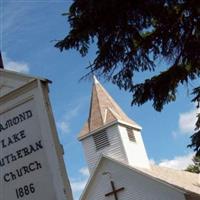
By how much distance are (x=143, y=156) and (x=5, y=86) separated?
30.7 meters

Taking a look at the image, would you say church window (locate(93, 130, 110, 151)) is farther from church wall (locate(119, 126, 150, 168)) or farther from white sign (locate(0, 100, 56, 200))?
white sign (locate(0, 100, 56, 200))

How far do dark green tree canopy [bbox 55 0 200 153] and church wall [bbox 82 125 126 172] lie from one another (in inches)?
759

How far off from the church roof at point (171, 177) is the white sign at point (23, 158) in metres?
25.1

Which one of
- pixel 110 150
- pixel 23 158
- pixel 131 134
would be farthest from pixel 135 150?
pixel 23 158

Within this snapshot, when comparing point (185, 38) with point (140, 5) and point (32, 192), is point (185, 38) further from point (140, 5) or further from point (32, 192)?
point (32, 192)

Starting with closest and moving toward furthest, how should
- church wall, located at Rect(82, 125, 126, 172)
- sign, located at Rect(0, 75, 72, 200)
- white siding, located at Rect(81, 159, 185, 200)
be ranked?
sign, located at Rect(0, 75, 72, 200), white siding, located at Rect(81, 159, 185, 200), church wall, located at Rect(82, 125, 126, 172)

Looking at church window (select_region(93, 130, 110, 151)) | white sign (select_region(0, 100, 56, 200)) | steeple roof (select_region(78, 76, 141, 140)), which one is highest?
steeple roof (select_region(78, 76, 141, 140))

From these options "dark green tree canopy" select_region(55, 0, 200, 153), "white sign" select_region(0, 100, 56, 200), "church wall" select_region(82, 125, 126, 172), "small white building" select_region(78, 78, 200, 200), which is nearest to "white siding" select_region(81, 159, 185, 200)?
"small white building" select_region(78, 78, 200, 200)

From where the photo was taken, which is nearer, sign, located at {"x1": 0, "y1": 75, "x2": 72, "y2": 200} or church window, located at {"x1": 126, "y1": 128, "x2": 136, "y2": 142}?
sign, located at {"x1": 0, "y1": 75, "x2": 72, "y2": 200}

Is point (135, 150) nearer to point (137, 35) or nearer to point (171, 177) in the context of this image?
point (171, 177)

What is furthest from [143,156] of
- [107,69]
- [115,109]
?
[107,69]

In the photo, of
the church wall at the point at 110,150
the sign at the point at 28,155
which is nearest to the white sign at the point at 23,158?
the sign at the point at 28,155

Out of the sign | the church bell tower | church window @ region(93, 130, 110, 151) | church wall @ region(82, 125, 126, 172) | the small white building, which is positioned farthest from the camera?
church window @ region(93, 130, 110, 151)

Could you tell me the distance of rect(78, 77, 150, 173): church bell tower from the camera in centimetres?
3100
